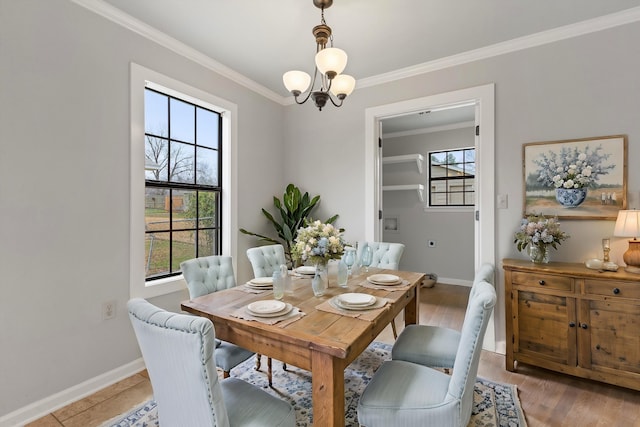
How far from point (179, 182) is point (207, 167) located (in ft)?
1.29

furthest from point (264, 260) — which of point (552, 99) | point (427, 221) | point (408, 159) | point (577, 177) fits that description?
point (427, 221)

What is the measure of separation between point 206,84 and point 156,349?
106 inches

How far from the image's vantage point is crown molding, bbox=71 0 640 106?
90.1 inches

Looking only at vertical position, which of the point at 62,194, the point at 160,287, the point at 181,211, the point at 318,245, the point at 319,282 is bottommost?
the point at 160,287

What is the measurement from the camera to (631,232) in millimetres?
2049

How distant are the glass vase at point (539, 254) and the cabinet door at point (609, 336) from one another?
391 mm

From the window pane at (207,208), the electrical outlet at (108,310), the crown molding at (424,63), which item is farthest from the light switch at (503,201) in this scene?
the electrical outlet at (108,310)

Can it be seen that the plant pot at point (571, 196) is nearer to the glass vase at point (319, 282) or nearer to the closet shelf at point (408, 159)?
the glass vase at point (319, 282)

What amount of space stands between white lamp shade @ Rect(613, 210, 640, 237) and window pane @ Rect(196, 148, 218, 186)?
3475 millimetres

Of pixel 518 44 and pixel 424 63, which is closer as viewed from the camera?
pixel 518 44

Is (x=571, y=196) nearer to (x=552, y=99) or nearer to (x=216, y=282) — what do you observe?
(x=552, y=99)

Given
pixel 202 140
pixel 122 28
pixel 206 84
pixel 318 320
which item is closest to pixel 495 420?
pixel 318 320

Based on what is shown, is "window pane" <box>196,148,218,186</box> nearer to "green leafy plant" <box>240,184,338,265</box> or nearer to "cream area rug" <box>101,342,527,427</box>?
"green leafy plant" <box>240,184,338,265</box>

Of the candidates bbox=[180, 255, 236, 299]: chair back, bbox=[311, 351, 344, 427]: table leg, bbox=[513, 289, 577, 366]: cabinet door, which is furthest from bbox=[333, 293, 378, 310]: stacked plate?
bbox=[513, 289, 577, 366]: cabinet door
